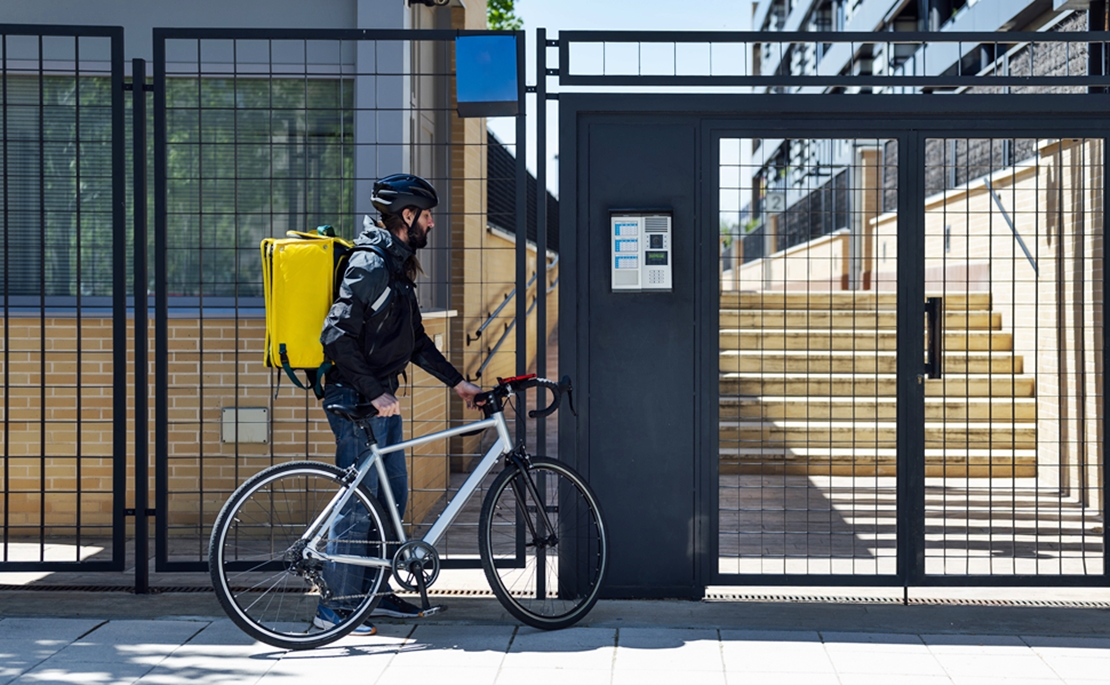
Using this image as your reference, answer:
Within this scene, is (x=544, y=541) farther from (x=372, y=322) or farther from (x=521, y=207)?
(x=521, y=207)

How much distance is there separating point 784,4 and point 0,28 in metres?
38.3

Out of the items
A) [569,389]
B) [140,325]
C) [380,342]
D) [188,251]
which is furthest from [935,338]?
[188,251]

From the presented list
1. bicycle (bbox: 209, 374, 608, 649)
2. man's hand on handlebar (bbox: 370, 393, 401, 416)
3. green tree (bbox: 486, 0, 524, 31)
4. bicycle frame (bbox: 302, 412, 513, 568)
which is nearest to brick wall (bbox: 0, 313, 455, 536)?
bicycle (bbox: 209, 374, 608, 649)

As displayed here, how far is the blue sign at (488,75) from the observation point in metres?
4.75

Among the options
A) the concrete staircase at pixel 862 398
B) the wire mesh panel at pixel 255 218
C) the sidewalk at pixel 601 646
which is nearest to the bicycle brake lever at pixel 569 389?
the sidewalk at pixel 601 646

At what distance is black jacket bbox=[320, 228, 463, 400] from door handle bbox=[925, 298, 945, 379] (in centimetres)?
226

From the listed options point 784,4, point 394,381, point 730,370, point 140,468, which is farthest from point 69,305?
point 784,4

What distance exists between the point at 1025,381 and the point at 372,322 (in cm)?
700

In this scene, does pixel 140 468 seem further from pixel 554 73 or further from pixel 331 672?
pixel 554 73

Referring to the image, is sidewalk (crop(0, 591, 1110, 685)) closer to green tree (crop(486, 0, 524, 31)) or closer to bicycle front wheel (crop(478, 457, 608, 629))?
bicycle front wheel (crop(478, 457, 608, 629))

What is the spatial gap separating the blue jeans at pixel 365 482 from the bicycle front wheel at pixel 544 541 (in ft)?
1.29

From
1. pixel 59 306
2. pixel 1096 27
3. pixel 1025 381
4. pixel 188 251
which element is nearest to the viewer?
pixel 59 306

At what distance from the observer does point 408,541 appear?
4.32m

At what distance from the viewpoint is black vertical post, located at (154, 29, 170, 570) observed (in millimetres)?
4801
